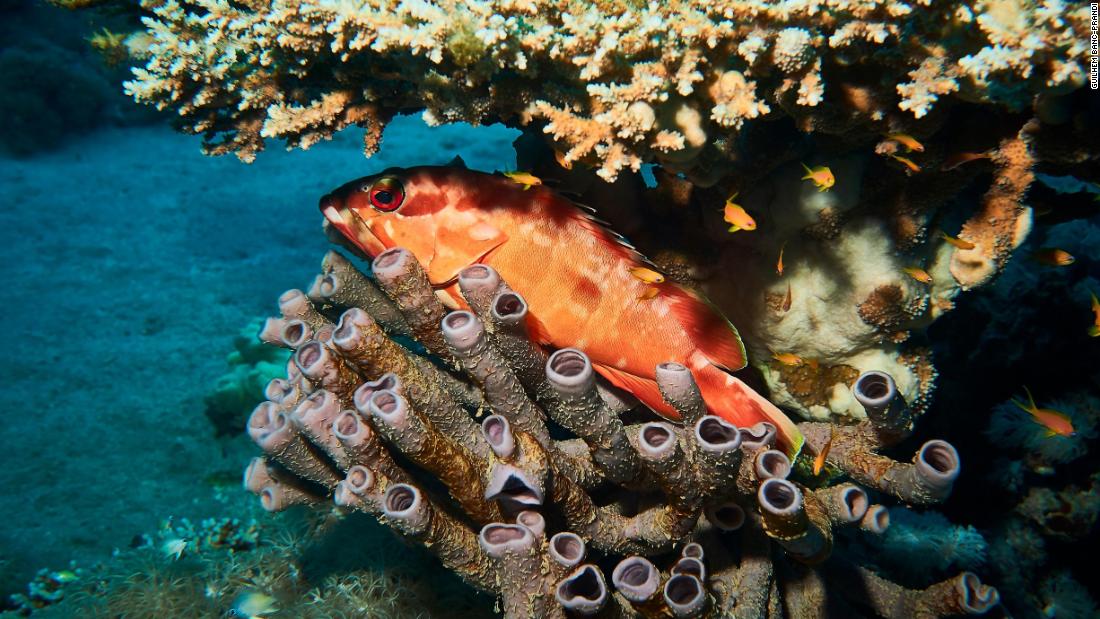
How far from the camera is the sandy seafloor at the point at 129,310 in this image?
5.00 metres

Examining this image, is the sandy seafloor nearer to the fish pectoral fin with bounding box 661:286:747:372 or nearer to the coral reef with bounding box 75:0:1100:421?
the coral reef with bounding box 75:0:1100:421

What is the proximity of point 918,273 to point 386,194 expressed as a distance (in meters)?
2.57

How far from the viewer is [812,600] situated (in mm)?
2498

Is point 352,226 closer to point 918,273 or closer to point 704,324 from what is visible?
point 704,324

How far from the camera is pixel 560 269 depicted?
2.76 meters

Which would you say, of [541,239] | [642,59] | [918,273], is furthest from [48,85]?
[918,273]

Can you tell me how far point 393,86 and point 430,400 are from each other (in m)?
1.55

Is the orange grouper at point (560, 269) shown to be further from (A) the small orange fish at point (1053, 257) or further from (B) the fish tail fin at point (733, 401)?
(A) the small orange fish at point (1053, 257)

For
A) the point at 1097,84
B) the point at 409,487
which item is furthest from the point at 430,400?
the point at 1097,84

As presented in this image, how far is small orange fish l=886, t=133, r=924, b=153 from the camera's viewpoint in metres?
2.11

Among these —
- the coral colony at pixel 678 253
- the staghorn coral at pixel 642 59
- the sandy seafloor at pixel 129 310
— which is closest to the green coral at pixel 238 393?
the sandy seafloor at pixel 129 310

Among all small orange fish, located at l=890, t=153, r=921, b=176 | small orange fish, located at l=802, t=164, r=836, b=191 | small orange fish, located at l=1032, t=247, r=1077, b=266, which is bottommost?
small orange fish, located at l=1032, t=247, r=1077, b=266

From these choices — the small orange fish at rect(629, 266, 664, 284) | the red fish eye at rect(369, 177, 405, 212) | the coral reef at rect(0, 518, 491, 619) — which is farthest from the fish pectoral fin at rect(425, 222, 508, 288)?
the coral reef at rect(0, 518, 491, 619)

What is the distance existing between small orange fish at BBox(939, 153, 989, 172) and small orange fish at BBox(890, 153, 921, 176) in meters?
0.09
